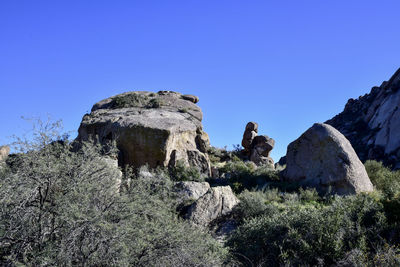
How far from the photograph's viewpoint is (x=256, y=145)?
83.4 feet

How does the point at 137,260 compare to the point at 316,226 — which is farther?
the point at 316,226

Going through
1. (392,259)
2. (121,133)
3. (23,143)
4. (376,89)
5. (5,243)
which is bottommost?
(392,259)

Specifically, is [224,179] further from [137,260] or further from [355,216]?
[137,260]

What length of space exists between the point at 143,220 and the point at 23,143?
9.28 feet

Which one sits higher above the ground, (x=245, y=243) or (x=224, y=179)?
(x=224, y=179)

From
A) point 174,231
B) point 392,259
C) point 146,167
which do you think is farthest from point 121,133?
point 392,259

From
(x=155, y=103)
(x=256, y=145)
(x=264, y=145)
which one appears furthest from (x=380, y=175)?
(x=155, y=103)

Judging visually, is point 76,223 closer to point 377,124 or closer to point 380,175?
point 380,175

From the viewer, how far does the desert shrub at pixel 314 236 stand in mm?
7766

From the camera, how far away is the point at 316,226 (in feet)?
27.8

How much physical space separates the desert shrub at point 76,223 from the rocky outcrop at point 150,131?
27.3 feet

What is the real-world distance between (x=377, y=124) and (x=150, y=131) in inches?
719

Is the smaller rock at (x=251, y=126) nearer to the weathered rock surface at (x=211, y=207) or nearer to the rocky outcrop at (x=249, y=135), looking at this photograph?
the rocky outcrop at (x=249, y=135)

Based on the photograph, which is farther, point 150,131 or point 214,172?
point 214,172
